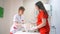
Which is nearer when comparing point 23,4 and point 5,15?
point 23,4

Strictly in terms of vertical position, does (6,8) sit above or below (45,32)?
above

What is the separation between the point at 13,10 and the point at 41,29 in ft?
4.27

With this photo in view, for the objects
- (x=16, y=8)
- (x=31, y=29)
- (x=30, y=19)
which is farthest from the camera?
(x=16, y=8)

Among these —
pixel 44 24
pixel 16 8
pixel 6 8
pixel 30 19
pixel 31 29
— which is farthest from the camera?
pixel 6 8

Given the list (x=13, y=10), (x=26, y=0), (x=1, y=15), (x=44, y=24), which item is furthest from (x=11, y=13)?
(x=44, y=24)

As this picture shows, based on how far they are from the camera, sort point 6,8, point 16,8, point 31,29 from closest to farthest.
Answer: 1. point 31,29
2. point 16,8
3. point 6,8

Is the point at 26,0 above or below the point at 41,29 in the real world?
above

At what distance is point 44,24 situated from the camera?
149 cm

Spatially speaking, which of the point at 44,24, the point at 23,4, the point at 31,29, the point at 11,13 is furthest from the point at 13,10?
the point at 44,24

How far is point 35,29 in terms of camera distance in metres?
1.58

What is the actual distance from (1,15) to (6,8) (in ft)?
0.68

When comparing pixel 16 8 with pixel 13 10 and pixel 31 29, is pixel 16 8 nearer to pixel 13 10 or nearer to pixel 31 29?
pixel 13 10

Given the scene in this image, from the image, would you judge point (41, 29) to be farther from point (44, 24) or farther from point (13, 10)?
point (13, 10)

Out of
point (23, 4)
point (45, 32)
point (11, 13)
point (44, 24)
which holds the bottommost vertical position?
point (45, 32)
